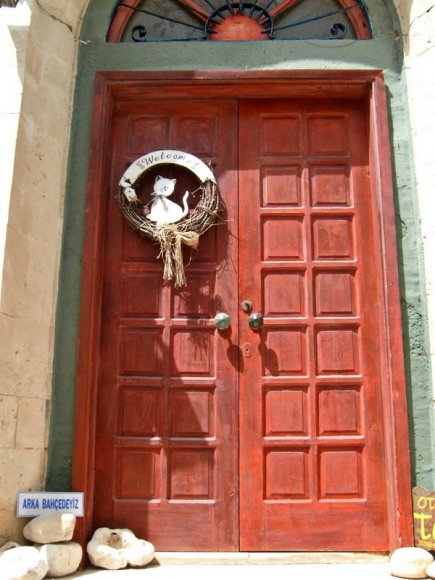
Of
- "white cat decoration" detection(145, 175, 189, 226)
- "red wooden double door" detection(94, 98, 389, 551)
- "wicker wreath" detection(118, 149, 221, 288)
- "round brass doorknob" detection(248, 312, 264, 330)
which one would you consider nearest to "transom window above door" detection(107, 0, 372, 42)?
"red wooden double door" detection(94, 98, 389, 551)

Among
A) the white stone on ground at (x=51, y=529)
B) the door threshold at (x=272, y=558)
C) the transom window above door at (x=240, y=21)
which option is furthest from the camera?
the transom window above door at (x=240, y=21)

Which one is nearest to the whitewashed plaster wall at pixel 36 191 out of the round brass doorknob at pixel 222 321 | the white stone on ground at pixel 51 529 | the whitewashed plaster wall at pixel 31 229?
the whitewashed plaster wall at pixel 31 229

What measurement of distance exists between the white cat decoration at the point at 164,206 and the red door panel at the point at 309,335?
37cm

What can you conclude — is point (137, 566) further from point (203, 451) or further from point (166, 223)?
point (166, 223)

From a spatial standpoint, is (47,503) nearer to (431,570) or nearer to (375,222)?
(431,570)

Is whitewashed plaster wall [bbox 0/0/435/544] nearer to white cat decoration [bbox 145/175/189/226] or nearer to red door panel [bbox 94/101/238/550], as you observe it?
red door panel [bbox 94/101/238/550]

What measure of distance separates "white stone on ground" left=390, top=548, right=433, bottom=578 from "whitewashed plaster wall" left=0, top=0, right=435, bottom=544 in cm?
98

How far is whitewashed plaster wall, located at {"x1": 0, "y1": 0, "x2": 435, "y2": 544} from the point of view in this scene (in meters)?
3.03

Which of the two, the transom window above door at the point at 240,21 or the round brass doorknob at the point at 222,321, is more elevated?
the transom window above door at the point at 240,21

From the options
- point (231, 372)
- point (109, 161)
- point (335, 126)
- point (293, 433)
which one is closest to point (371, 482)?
point (293, 433)

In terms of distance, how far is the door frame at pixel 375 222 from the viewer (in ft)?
10.4

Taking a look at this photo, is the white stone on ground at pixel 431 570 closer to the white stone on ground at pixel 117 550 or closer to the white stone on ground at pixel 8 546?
the white stone on ground at pixel 117 550

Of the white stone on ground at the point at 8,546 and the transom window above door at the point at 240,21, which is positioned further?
the transom window above door at the point at 240,21

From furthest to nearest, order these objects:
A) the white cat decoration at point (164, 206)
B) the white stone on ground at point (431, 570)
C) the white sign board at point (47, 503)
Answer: the white cat decoration at point (164, 206), the white sign board at point (47, 503), the white stone on ground at point (431, 570)
